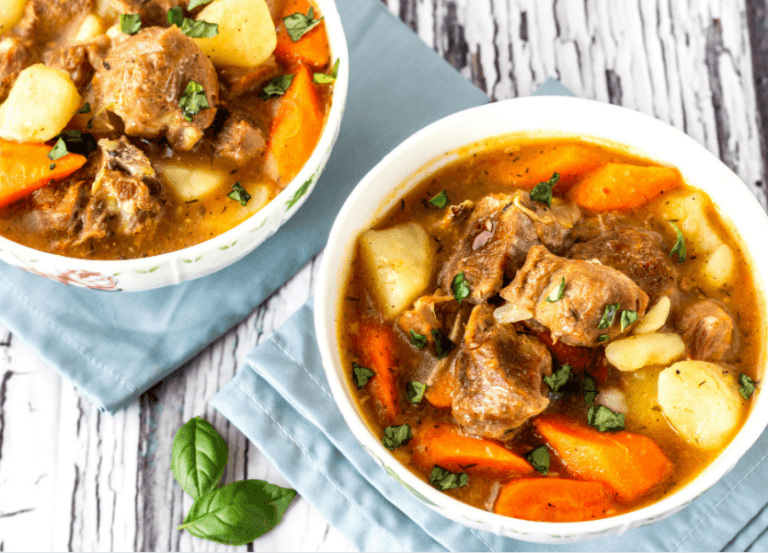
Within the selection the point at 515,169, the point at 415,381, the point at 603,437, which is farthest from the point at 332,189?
the point at 603,437

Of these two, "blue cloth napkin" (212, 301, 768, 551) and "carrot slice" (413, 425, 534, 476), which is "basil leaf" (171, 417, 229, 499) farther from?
"carrot slice" (413, 425, 534, 476)

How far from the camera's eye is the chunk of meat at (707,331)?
220cm

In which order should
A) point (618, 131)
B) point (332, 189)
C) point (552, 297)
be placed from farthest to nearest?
point (332, 189)
point (618, 131)
point (552, 297)

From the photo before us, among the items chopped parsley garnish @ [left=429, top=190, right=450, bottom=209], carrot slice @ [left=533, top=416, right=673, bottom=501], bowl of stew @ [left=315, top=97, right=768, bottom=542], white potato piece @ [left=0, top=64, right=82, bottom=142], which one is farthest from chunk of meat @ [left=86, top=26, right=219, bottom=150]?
carrot slice @ [left=533, top=416, right=673, bottom=501]

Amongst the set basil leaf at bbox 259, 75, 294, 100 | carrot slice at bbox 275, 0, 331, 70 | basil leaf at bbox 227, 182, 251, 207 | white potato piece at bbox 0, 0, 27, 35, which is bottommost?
basil leaf at bbox 227, 182, 251, 207

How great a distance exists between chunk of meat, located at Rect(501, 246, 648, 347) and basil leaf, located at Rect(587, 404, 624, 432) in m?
0.19

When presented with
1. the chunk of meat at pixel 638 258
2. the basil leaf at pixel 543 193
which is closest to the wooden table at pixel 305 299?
the basil leaf at pixel 543 193

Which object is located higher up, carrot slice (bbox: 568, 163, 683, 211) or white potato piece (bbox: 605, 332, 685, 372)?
carrot slice (bbox: 568, 163, 683, 211)

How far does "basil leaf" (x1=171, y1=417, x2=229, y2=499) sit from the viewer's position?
2.67 metres

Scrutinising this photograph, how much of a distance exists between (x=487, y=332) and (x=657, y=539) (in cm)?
103

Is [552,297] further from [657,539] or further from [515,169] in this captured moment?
[657,539]

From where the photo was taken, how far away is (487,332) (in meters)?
2.21

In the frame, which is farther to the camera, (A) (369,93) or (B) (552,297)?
(A) (369,93)

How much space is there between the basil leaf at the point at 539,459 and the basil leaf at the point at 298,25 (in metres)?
1.61
